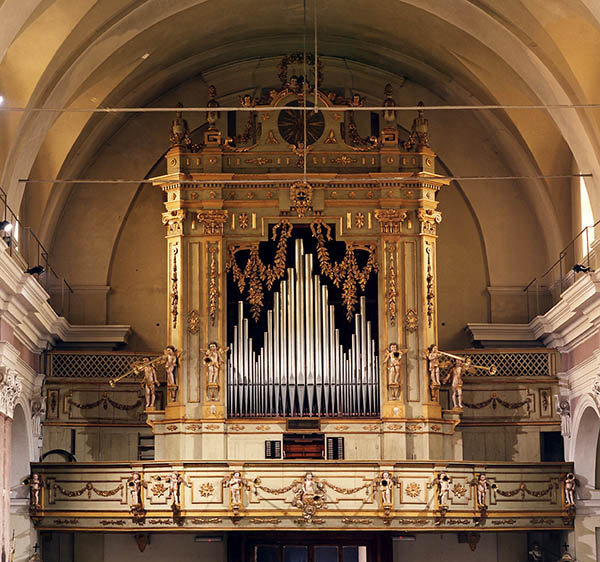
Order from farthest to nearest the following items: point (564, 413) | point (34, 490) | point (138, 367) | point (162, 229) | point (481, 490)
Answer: point (162, 229) < point (564, 413) < point (138, 367) < point (34, 490) < point (481, 490)

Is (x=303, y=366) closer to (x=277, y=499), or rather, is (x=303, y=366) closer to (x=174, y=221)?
(x=277, y=499)

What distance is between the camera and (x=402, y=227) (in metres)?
26.0

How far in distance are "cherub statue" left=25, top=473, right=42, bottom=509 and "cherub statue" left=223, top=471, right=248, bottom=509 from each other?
3.31 m

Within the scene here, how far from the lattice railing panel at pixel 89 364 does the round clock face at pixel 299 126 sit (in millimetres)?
4744

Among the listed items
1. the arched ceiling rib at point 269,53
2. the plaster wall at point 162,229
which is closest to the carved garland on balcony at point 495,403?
the plaster wall at point 162,229

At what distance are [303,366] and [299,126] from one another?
4488mm

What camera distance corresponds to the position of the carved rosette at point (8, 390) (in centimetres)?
2262

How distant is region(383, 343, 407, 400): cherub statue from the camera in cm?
2516

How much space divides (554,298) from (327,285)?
4.75 metres

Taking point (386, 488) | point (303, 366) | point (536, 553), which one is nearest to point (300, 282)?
point (303, 366)

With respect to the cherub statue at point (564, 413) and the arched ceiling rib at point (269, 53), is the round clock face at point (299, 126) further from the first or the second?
the cherub statue at point (564, 413)

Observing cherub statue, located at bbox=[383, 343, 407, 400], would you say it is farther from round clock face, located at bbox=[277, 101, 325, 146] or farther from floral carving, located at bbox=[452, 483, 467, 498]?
round clock face, located at bbox=[277, 101, 325, 146]

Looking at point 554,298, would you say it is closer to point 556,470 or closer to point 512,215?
point 512,215

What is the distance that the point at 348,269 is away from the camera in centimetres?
2584
